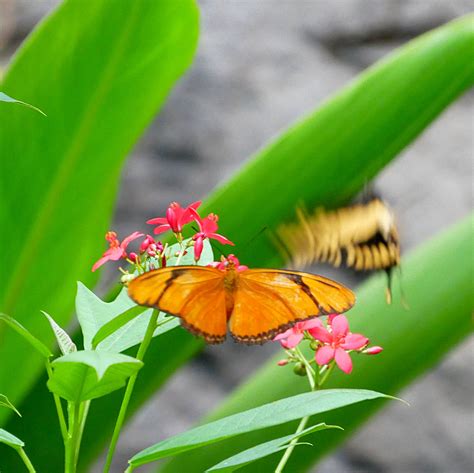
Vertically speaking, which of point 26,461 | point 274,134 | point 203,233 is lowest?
point 26,461

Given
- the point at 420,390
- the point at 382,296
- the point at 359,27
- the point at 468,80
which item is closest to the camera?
the point at 468,80

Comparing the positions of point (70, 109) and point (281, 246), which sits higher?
point (70, 109)

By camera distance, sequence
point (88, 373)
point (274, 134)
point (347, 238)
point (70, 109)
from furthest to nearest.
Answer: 1. point (274, 134)
2. point (70, 109)
3. point (347, 238)
4. point (88, 373)

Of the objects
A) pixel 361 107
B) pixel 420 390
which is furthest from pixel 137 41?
pixel 420 390

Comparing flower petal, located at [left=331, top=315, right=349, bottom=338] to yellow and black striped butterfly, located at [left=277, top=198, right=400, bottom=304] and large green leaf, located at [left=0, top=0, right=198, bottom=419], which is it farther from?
large green leaf, located at [left=0, top=0, right=198, bottom=419]

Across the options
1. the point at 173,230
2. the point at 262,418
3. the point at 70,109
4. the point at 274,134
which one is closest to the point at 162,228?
the point at 173,230

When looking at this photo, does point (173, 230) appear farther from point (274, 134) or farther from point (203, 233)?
point (274, 134)

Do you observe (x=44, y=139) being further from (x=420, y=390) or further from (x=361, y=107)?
(x=420, y=390)
